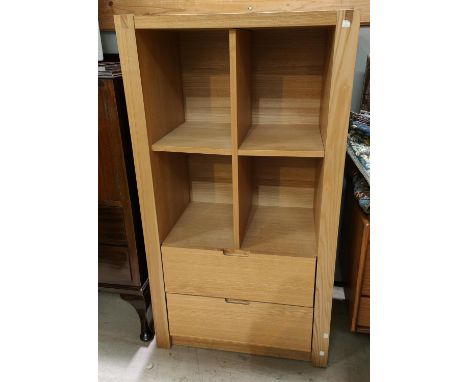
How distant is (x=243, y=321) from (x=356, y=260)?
438 mm

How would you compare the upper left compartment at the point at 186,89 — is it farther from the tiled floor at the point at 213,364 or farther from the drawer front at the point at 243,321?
the tiled floor at the point at 213,364

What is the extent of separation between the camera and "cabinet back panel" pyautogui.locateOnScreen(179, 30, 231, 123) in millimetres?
1254

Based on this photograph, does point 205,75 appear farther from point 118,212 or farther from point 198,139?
point 118,212

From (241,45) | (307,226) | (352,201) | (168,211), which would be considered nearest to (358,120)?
(352,201)

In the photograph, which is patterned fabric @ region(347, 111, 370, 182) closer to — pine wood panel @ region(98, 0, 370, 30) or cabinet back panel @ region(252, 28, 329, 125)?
cabinet back panel @ region(252, 28, 329, 125)

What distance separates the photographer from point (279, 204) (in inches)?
57.4

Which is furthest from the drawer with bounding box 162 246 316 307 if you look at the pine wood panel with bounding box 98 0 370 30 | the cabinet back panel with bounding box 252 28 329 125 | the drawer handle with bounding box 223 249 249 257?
the pine wood panel with bounding box 98 0 370 30

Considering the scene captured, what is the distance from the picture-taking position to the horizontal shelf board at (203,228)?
1224 mm

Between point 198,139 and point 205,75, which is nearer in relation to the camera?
point 198,139

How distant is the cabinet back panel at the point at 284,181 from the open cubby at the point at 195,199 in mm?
115

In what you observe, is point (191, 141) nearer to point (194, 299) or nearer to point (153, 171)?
point (153, 171)

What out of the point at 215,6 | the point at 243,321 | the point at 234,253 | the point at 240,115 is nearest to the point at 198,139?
the point at 240,115

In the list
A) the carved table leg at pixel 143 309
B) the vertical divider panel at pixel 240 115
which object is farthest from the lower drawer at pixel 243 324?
the vertical divider panel at pixel 240 115

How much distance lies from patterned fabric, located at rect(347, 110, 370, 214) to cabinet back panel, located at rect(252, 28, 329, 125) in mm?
154
